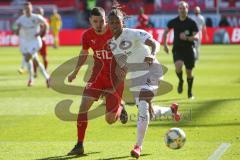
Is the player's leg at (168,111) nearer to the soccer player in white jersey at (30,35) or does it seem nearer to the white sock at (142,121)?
the white sock at (142,121)

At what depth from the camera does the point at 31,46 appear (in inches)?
826

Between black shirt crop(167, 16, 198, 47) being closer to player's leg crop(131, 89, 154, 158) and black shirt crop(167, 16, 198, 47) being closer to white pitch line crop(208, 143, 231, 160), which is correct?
white pitch line crop(208, 143, 231, 160)

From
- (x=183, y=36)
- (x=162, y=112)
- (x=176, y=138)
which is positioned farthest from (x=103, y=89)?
(x=183, y=36)

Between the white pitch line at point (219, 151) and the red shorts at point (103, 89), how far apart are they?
1885 millimetres

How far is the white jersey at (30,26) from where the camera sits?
2106cm

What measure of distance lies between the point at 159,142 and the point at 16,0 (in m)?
43.5

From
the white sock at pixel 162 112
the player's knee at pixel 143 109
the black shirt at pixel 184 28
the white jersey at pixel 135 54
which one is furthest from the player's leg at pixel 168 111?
the player's knee at pixel 143 109

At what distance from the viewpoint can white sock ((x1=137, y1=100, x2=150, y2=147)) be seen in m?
9.66

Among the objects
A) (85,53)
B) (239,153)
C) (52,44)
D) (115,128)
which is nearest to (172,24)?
(115,128)

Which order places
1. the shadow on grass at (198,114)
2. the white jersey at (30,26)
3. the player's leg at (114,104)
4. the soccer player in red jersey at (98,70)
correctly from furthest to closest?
the white jersey at (30,26) → the shadow on grass at (198,114) → the player's leg at (114,104) → the soccer player in red jersey at (98,70)

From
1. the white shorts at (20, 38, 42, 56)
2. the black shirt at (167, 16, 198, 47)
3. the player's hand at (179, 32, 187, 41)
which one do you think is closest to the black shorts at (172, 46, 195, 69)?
the black shirt at (167, 16, 198, 47)

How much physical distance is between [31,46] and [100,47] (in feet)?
34.7

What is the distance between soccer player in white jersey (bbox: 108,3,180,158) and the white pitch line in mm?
1063

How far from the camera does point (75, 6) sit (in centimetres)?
5131
